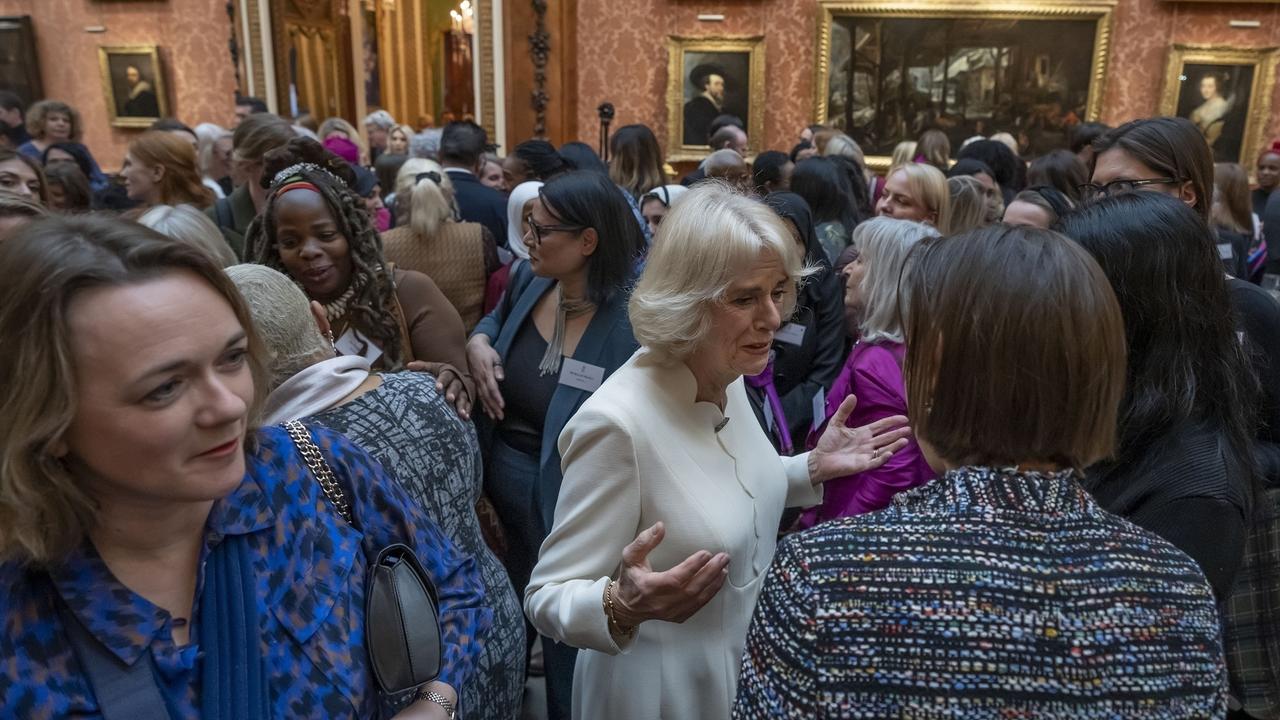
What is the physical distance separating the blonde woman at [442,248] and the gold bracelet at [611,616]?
2.62 meters

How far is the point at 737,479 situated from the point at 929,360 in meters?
0.92

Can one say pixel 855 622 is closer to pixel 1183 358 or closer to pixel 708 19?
pixel 1183 358

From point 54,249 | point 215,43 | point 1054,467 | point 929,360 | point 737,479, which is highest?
point 215,43

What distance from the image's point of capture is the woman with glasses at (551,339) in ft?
9.73

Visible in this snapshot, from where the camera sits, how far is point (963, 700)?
3.44ft

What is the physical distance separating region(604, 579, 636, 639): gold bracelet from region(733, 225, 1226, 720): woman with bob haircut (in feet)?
2.00

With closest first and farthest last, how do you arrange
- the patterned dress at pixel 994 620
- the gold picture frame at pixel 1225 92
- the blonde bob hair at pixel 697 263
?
the patterned dress at pixel 994 620 < the blonde bob hair at pixel 697 263 < the gold picture frame at pixel 1225 92

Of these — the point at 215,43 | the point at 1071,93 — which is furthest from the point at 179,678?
the point at 215,43

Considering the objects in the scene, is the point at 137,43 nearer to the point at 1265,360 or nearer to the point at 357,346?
the point at 357,346

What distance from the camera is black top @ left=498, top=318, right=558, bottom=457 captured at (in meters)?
3.06

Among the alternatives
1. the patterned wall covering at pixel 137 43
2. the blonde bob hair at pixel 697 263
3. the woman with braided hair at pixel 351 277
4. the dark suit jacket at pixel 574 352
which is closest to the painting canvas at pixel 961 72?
the patterned wall covering at pixel 137 43

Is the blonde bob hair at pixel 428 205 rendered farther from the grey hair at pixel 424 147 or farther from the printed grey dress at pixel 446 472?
the grey hair at pixel 424 147

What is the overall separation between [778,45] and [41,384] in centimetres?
1124

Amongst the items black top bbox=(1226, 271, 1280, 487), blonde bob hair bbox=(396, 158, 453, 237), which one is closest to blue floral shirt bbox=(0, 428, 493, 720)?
black top bbox=(1226, 271, 1280, 487)
